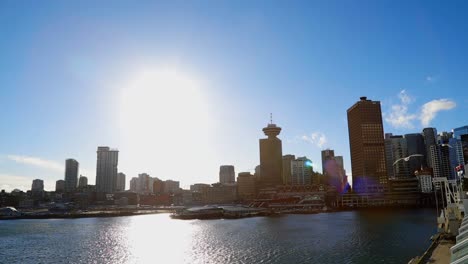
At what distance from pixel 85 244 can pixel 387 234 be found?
293 ft

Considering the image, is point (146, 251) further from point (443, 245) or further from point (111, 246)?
point (443, 245)

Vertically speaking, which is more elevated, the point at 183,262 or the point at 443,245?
the point at 443,245

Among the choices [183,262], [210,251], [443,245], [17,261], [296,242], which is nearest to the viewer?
[443,245]

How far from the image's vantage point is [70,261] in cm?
7325

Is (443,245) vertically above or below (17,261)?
above

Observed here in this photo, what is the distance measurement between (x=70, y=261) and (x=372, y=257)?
6344cm

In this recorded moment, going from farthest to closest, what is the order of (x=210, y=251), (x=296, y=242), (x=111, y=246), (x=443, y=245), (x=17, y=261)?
(x=111, y=246), (x=296, y=242), (x=210, y=251), (x=17, y=261), (x=443, y=245)

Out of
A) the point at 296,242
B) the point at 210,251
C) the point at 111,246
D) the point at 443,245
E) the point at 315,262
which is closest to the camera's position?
the point at 443,245

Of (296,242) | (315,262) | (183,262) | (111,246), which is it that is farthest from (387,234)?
(111,246)

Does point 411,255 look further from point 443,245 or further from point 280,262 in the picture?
point 280,262

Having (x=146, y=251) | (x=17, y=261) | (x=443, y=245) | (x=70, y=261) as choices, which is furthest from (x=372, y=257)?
(x=17, y=261)

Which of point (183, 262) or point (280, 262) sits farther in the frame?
point (183, 262)

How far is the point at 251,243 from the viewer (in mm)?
90812

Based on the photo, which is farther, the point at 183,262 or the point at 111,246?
the point at 111,246
